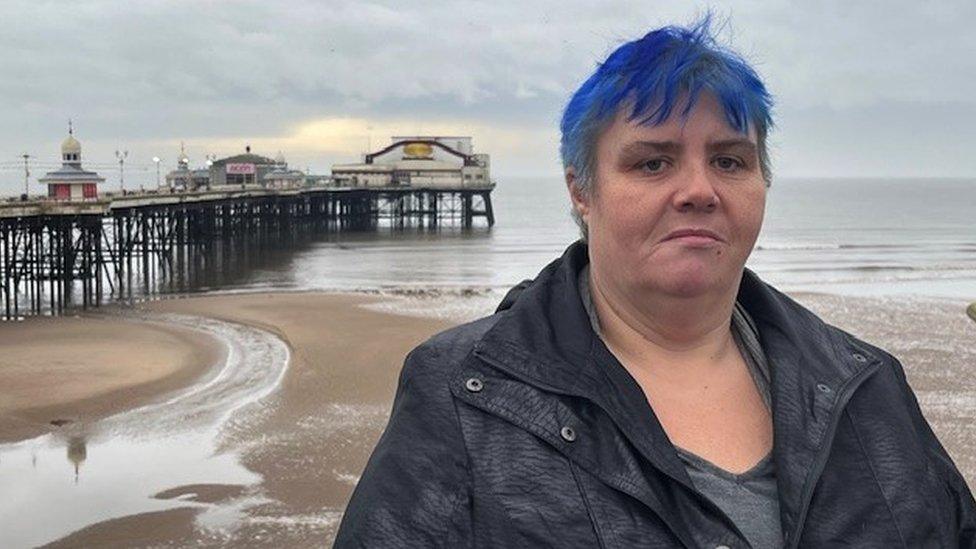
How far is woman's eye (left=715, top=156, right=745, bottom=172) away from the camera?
1.97 meters

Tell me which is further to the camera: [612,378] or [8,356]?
Answer: [8,356]

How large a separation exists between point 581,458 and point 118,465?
34.8 ft

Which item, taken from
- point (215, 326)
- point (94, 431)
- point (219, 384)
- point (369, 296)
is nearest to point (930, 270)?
point (369, 296)

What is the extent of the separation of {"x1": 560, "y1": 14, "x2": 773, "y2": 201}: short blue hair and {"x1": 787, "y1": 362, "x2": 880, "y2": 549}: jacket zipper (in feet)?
1.84

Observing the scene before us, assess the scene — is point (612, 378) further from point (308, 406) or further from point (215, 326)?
point (215, 326)

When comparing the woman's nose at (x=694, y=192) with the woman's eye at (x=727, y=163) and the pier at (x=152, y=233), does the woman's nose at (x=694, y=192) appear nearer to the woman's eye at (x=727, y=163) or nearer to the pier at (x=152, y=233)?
the woman's eye at (x=727, y=163)

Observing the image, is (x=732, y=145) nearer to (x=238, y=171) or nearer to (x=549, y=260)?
(x=549, y=260)

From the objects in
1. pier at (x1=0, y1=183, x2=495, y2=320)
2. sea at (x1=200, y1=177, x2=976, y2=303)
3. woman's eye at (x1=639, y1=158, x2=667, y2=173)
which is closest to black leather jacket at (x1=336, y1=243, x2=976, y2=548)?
woman's eye at (x1=639, y1=158, x2=667, y2=173)

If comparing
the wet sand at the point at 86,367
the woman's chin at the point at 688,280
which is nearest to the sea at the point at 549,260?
the wet sand at the point at 86,367

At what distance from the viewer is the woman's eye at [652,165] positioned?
6.38 ft

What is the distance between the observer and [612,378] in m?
1.84

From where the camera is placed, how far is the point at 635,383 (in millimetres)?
1864

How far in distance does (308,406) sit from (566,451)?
1288 centimetres

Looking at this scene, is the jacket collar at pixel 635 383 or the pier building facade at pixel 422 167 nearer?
the jacket collar at pixel 635 383
